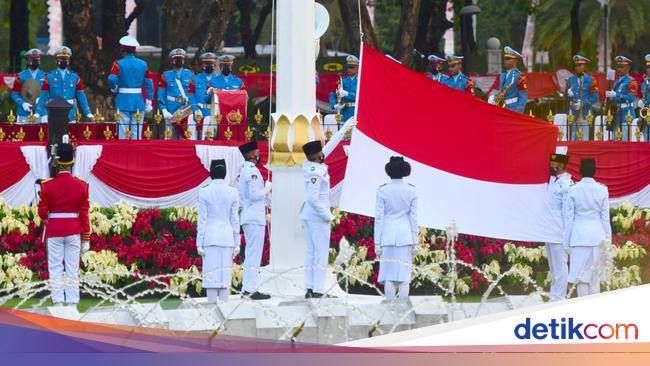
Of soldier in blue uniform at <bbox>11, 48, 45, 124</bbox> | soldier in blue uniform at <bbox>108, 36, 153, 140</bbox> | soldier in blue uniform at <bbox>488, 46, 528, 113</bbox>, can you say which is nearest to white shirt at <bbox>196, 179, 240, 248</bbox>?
soldier in blue uniform at <bbox>108, 36, 153, 140</bbox>

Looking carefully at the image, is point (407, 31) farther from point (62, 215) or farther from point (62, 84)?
point (62, 215)

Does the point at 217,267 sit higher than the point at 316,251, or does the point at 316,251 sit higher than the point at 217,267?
the point at 316,251

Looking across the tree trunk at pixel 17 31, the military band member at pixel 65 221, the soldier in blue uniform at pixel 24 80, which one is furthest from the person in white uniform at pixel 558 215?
the tree trunk at pixel 17 31

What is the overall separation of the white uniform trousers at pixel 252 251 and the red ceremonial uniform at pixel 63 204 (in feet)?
5.48

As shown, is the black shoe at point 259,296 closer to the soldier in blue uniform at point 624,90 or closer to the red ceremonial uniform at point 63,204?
the red ceremonial uniform at point 63,204

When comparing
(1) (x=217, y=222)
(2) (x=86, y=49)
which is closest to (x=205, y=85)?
(2) (x=86, y=49)

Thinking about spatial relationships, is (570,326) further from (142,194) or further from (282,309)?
(142,194)

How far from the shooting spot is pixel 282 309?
13.8 meters

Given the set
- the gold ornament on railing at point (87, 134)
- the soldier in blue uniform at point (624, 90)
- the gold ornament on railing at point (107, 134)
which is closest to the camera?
the gold ornament on railing at point (87, 134)

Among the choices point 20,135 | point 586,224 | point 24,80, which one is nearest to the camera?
point 586,224

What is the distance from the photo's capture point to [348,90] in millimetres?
24672

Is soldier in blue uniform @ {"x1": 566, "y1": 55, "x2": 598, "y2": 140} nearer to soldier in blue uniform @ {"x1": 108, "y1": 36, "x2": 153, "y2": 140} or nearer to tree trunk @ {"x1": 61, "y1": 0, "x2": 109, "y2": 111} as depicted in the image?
soldier in blue uniform @ {"x1": 108, "y1": 36, "x2": 153, "y2": 140}

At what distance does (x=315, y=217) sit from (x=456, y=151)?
6.05 feet

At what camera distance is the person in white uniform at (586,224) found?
16172 millimetres
